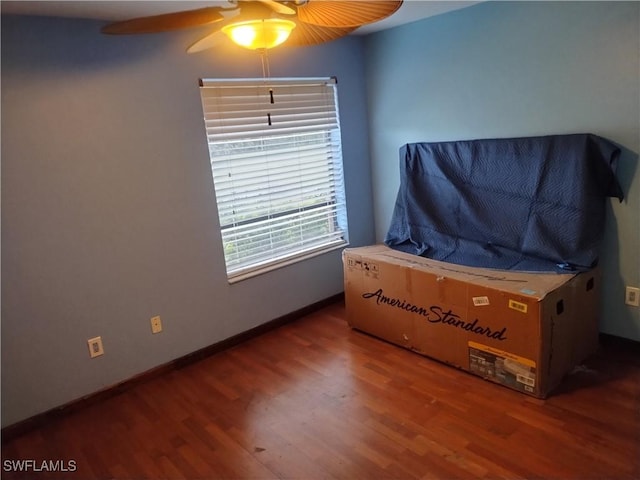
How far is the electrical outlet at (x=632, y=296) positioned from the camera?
254 cm

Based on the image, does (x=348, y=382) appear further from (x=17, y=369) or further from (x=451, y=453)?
(x=17, y=369)

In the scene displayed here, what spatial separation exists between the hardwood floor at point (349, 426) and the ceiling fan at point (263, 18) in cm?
173

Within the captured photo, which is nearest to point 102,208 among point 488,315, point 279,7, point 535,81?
point 279,7

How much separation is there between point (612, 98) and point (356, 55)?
180 centimetres

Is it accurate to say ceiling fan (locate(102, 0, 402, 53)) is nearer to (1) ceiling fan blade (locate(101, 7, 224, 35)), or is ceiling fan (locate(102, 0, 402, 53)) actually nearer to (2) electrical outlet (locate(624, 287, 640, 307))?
(1) ceiling fan blade (locate(101, 7, 224, 35))

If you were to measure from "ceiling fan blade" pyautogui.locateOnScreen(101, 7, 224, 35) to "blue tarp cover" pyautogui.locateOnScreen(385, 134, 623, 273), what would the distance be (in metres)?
1.96

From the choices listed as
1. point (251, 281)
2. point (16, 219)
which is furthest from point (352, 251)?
point (16, 219)

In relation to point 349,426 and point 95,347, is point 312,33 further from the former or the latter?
point 95,347

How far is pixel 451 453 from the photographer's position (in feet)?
6.45

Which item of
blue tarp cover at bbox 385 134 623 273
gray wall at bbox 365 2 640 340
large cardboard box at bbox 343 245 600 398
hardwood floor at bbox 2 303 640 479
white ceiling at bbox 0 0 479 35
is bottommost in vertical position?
hardwood floor at bbox 2 303 640 479

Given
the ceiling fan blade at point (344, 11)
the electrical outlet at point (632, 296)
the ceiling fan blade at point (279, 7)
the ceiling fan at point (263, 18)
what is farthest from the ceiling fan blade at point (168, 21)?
the electrical outlet at point (632, 296)

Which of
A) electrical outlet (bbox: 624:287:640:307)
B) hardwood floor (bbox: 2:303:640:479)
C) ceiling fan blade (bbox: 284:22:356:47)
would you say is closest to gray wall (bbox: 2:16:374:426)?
hardwood floor (bbox: 2:303:640:479)

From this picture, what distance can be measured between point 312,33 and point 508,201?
62.9 inches

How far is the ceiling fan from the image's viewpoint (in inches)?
55.2
